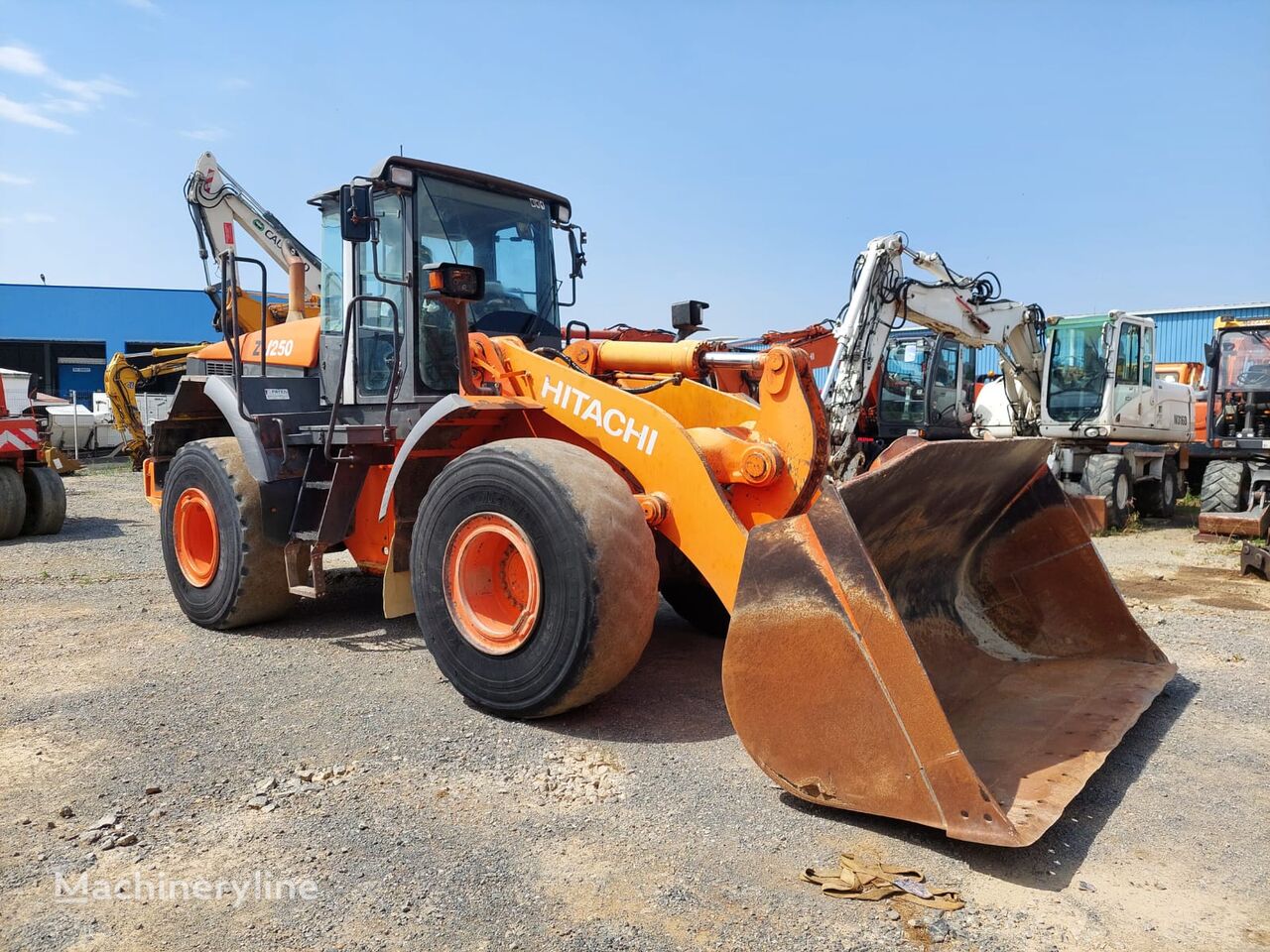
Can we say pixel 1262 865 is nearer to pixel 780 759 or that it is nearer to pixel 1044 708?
pixel 1044 708

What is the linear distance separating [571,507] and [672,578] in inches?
76.9

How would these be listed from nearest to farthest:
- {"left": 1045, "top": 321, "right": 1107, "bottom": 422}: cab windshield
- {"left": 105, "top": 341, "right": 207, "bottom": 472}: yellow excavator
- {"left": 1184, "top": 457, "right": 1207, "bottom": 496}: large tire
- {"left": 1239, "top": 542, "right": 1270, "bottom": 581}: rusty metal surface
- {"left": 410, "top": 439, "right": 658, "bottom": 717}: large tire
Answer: {"left": 410, "top": 439, "right": 658, "bottom": 717}: large tire
{"left": 1239, "top": 542, "right": 1270, "bottom": 581}: rusty metal surface
{"left": 1045, "top": 321, "right": 1107, "bottom": 422}: cab windshield
{"left": 1184, "top": 457, "right": 1207, "bottom": 496}: large tire
{"left": 105, "top": 341, "right": 207, "bottom": 472}: yellow excavator

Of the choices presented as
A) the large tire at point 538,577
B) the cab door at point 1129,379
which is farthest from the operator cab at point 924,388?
the large tire at point 538,577

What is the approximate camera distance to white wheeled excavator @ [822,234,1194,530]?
11.1 m

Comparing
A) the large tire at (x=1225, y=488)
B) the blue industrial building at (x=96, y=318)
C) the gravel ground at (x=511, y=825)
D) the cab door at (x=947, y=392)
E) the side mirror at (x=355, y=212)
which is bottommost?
the gravel ground at (x=511, y=825)

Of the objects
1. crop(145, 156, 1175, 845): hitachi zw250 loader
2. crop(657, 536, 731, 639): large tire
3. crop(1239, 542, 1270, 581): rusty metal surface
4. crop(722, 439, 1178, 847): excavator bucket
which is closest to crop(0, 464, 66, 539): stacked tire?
crop(145, 156, 1175, 845): hitachi zw250 loader

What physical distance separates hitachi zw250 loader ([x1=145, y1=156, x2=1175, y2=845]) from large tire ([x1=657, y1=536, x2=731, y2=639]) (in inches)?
1.4

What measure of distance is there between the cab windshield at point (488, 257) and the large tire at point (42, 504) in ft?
24.4

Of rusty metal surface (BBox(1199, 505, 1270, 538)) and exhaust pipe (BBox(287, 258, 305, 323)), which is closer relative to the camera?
exhaust pipe (BBox(287, 258, 305, 323))

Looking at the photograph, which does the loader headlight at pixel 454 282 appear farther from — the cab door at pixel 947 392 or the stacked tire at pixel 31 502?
the cab door at pixel 947 392

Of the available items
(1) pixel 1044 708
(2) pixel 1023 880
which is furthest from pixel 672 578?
(2) pixel 1023 880

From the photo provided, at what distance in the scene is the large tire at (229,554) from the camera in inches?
225

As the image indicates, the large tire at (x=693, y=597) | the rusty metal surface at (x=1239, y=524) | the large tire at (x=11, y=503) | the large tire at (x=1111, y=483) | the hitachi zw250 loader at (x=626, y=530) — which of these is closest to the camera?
the hitachi zw250 loader at (x=626, y=530)

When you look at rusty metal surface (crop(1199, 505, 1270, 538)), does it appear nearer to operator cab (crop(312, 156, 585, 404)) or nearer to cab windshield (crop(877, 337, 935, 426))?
cab windshield (crop(877, 337, 935, 426))
